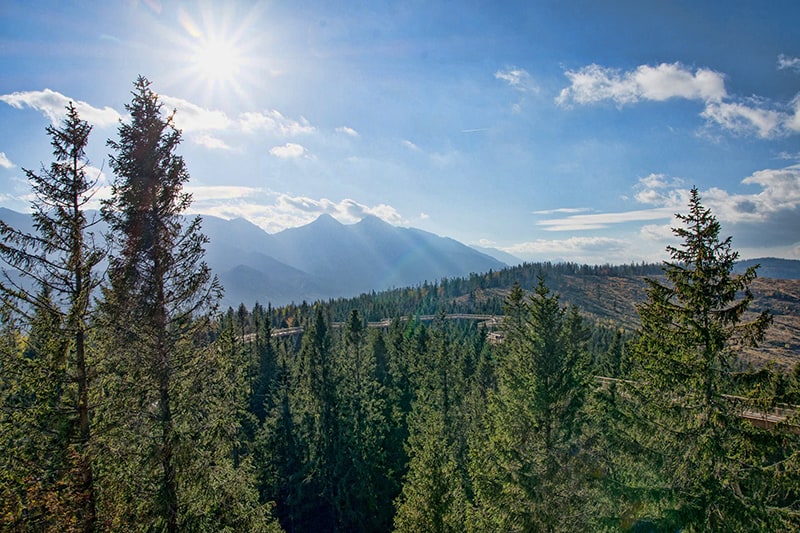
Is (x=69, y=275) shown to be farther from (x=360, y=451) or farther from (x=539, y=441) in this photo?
(x=360, y=451)

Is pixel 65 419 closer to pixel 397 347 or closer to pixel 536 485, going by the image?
pixel 536 485

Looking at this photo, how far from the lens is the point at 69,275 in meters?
9.52

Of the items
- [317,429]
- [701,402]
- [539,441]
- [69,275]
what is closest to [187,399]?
[69,275]

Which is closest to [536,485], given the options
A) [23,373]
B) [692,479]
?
[692,479]

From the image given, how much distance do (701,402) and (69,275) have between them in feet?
55.8

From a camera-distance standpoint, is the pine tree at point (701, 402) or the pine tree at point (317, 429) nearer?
the pine tree at point (701, 402)

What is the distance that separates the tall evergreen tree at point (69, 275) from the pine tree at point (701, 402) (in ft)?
48.7

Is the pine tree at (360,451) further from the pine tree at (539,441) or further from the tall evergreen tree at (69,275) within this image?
the tall evergreen tree at (69,275)

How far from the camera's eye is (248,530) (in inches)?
414

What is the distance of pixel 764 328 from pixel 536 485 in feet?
27.6

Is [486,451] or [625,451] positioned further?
[486,451]

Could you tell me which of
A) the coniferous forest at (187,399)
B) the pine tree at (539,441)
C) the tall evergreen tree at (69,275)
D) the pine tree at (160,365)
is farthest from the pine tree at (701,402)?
the tall evergreen tree at (69,275)

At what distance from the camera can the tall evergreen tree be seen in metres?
8.96

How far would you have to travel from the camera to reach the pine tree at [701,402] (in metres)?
9.72
